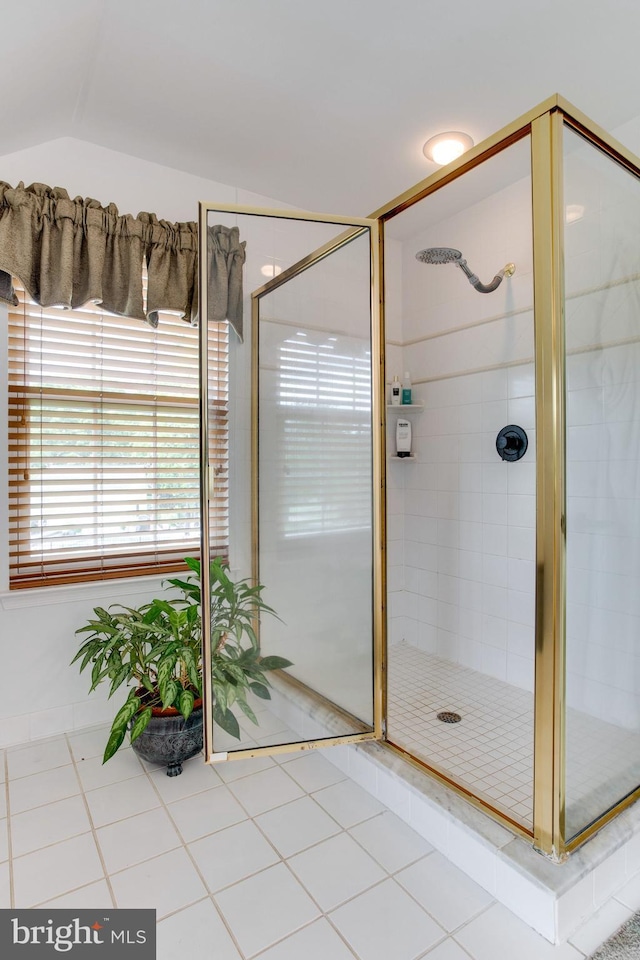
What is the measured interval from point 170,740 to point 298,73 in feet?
7.46

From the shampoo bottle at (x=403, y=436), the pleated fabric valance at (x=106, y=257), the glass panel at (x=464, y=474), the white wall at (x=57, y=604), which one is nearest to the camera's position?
the pleated fabric valance at (x=106, y=257)

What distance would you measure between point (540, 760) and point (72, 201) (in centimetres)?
235

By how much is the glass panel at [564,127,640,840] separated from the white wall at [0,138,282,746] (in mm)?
1659

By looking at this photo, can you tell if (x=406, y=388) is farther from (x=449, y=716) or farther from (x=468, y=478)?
(x=449, y=716)

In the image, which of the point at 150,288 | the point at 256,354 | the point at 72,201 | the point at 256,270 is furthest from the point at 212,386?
the point at 72,201

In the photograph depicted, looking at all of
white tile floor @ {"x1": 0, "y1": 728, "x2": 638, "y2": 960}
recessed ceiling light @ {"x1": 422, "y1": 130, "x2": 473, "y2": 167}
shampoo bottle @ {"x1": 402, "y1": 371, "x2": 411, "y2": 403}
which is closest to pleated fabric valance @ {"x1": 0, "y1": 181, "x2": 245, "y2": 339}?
recessed ceiling light @ {"x1": 422, "y1": 130, "x2": 473, "y2": 167}

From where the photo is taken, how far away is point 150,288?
81.5 inches

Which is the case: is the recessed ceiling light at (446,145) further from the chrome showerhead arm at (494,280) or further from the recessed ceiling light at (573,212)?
the recessed ceiling light at (573,212)

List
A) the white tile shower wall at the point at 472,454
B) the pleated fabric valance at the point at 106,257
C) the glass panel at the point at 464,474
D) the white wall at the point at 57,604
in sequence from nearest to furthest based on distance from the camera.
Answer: the pleated fabric valance at the point at 106,257 < the white wall at the point at 57,604 < the glass panel at the point at 464,474 < the white tile shower wall at the point at 472,454

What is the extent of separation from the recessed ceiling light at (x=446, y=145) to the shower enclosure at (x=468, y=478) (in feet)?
0.57

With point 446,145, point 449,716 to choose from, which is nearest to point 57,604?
point 449,716

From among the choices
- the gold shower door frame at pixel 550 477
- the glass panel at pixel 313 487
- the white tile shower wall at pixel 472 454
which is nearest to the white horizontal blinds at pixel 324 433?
the glass panel at pixel 313 487

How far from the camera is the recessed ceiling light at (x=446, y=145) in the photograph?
2.07m

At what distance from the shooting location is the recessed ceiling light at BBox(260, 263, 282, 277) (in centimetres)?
164
